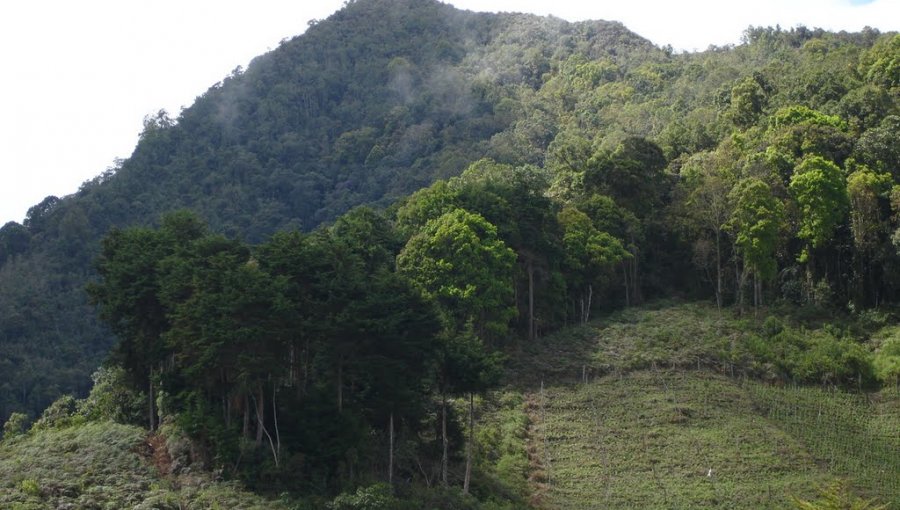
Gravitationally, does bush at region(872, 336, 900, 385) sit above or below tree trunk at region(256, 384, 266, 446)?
below

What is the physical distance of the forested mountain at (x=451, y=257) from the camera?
31.5 meters

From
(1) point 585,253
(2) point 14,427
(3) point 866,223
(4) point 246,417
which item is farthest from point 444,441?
(3) point 866,223

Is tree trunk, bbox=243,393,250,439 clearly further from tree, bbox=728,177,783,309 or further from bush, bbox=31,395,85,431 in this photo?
tree, bbox=728,177,783,309

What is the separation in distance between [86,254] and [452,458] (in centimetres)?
4793

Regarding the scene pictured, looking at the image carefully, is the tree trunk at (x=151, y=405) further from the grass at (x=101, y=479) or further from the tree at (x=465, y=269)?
the tree at (x=465, y=269)

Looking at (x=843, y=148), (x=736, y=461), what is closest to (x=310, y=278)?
(x=736, y=461)

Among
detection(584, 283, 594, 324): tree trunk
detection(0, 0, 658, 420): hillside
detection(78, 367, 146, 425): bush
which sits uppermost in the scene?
detection(0, 0, 658, 420): hillside

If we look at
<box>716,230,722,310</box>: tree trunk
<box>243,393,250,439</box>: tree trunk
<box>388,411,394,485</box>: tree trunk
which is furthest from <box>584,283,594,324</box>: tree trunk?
<box>243,393,250,439</box>: tree trunk

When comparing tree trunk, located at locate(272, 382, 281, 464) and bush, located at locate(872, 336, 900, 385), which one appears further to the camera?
bush, located at locate(872, 336, 900, 385)

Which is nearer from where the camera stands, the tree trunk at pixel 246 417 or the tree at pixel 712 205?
the tree trunk at pixel 246 417

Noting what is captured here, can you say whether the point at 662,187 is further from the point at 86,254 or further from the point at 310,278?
the point at 86,254

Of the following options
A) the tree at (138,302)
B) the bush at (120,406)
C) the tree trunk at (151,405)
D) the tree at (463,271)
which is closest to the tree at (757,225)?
the tree at (463,271)

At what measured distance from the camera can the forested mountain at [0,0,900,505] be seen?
31.5m

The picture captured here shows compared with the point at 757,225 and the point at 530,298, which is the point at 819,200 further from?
the point at 530,298
